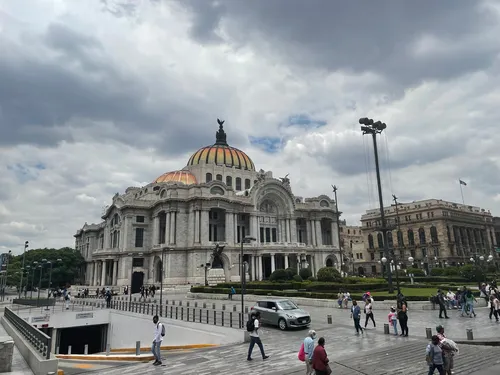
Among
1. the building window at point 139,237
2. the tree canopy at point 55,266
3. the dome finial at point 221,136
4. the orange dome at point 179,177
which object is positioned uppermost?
the dome finial at point 221,136

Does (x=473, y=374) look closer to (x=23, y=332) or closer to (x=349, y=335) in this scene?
(x=349, y=335)

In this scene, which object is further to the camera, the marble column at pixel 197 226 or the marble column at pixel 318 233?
the marble column at pixel 318 233

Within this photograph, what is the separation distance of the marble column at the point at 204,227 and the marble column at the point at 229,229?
374cm

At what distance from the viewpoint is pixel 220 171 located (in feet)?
247

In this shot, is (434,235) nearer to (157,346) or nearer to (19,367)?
(157,346)

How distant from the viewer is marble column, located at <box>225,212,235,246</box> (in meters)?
61.1

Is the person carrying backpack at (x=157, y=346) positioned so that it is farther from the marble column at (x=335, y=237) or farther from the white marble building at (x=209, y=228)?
the marble column at (x=335, y=237)

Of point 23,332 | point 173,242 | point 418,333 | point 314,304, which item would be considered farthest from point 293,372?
point 173,242

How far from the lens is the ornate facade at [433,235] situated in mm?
86375

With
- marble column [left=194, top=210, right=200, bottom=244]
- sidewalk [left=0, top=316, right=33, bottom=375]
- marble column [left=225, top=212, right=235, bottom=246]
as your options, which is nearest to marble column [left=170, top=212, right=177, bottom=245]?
marble column [left=194, top=210, right=200, bottom=244]

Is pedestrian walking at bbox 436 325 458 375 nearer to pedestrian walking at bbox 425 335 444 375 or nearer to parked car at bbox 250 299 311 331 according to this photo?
pedestrian walking at bbox 425 335 444 375

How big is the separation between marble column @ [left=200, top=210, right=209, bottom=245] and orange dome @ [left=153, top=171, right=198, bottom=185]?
11.6 meters

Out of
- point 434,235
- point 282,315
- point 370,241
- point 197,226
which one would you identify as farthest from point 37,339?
point 370,241

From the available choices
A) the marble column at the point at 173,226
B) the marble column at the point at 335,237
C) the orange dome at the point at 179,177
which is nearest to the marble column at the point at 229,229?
the marble column at the point at 173,226
